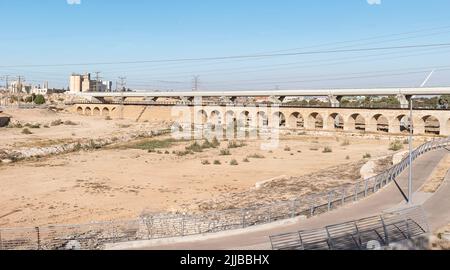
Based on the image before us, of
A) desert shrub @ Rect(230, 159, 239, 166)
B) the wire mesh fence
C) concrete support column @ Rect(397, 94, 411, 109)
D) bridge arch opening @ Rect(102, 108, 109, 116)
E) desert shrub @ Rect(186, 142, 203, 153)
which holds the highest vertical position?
concrete support column @ Rect(397, 94, 411, 109)

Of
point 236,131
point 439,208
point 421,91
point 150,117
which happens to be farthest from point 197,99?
point 439,208

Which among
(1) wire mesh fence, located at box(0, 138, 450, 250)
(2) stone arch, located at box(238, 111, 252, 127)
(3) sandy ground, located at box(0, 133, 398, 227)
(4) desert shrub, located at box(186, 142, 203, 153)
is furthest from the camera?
(2) stone arch, located at box(238, 111, 252, 127)

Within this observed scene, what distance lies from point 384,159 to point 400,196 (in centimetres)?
1400

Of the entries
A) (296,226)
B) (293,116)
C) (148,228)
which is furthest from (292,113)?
(296,226)

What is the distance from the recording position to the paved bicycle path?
11609 mm

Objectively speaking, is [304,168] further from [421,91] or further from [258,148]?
[421,91]

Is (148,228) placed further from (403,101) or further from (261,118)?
(261,118)

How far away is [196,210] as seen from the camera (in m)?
18.0

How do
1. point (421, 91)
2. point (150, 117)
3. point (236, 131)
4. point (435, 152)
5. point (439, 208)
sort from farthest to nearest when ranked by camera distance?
1. point (150, 117)
2. point (236, 131)
3. point (421, 91)
4. point (435, 152)
5. point (439, 208)

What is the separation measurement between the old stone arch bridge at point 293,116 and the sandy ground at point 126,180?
14.7 metres

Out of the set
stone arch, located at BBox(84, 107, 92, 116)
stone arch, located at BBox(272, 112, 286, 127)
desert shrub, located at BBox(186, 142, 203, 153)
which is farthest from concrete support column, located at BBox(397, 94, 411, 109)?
stone arch, located at BBox(84, 107, 92, 116)

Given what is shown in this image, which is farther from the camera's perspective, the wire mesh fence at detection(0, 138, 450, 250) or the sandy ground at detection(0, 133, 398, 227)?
the sandy ground at detection(0, 133, 398, 227)

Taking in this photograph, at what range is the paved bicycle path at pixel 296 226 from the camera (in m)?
11.6

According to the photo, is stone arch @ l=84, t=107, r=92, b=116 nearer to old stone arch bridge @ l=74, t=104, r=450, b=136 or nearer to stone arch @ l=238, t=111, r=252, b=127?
old stone arch bridge @ l=74, t=104, r=450, b=136
